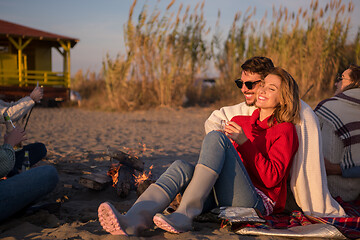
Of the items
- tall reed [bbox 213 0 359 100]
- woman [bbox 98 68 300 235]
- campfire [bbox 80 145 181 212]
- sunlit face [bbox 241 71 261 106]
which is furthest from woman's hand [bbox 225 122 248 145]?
tall reed [bbox 213 0 359 100]

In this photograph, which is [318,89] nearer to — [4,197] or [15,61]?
[4,197]

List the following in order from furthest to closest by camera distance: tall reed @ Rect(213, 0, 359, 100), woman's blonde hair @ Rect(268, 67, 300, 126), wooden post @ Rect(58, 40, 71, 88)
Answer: wooden post @ Rect(58, 40, 71, 88) → tall reed @ Rect(213, 0, 359, 100) → woman's blonde hair @ Rect(268, 67, 300, 126)

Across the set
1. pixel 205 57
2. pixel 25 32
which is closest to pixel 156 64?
pixel 205 57

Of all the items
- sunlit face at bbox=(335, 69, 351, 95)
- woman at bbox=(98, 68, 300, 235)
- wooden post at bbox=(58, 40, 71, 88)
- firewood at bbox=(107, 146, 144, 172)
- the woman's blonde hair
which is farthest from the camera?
wooden post at bbox=(58, 40, 71, 88)

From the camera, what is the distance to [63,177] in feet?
12.3

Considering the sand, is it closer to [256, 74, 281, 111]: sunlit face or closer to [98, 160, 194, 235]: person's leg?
[98, 160, 194, 235]: person's leg

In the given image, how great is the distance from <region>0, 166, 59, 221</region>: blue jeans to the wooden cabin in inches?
479

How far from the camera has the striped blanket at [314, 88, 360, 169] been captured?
8.03 feet

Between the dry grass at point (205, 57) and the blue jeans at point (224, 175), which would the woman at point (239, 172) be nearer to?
the blue jeans at point (224, 175)

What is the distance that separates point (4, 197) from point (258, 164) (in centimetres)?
165

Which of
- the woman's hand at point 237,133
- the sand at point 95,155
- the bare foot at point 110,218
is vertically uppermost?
the woman's hand at point 237,133

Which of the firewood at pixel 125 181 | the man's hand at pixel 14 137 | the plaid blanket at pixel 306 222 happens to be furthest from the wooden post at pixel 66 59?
the plaid blanket at pixel 306 222

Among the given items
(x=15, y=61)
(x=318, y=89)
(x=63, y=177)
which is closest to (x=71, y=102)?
(x=15, y=61)

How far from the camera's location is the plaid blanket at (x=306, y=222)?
2.10 m
